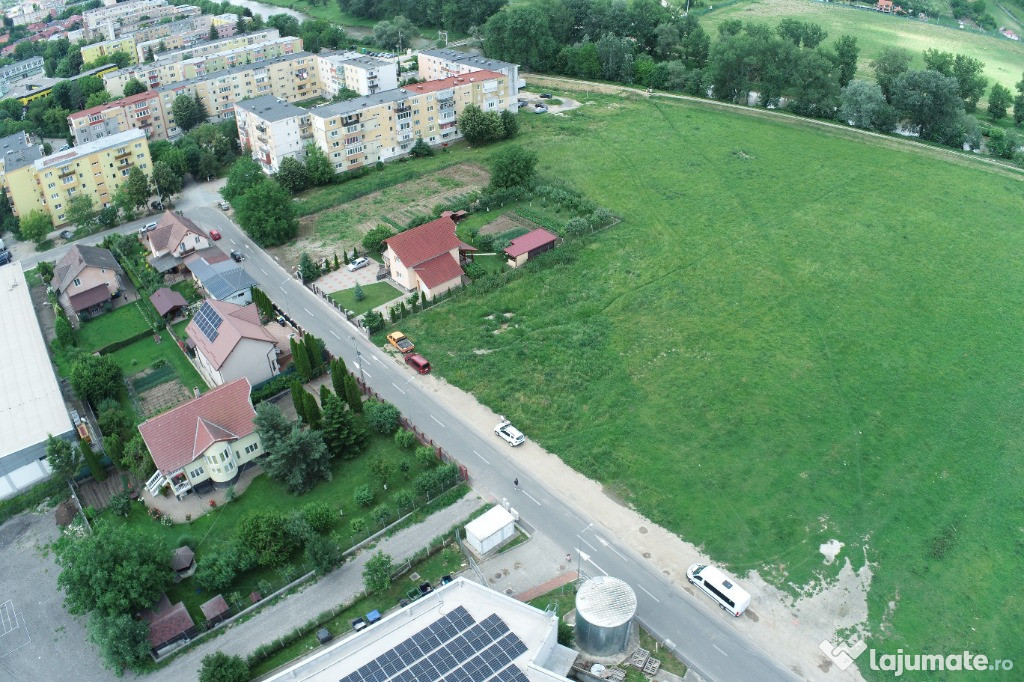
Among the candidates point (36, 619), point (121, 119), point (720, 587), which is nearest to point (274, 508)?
point (36, 619)

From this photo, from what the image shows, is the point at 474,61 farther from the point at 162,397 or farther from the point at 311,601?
the point at 311,601

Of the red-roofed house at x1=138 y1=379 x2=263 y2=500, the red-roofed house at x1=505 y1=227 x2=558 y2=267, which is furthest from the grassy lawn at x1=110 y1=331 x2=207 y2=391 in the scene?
the red-roofed house at x1=505 y1=227 x2=558 y2=267

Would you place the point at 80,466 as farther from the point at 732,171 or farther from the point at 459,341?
the point at 732,171

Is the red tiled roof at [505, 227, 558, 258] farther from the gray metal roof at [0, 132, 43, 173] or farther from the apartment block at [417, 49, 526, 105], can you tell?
the gray metal roof at [0, 132, 43, 173]

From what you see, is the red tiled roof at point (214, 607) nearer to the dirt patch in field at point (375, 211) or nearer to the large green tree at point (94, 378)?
the large green tree at point (94, 378)

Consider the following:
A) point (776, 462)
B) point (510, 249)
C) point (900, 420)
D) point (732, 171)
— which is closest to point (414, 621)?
point (776, 462)

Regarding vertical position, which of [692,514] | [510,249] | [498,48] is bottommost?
[692,514]

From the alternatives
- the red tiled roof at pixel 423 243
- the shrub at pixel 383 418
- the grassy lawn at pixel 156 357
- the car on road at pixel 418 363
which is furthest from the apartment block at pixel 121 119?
the shrub at pixel 383 418
